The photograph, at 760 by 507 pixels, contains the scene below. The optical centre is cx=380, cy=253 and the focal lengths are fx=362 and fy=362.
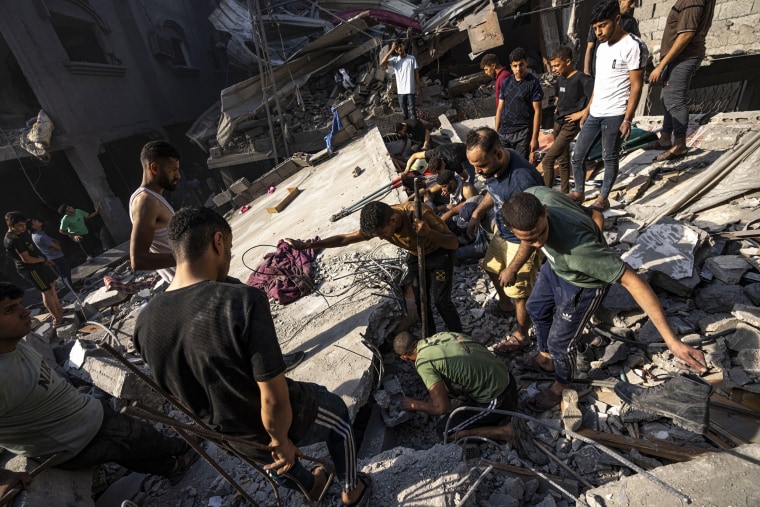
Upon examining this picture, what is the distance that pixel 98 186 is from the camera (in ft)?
35.9

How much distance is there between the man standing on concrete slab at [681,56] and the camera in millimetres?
3814

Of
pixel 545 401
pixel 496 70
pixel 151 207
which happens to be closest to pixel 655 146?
pixel 496 70

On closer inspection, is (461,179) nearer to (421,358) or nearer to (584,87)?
(584,87)

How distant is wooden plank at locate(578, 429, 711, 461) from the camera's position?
7.03ft

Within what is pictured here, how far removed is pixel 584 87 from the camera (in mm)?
4137

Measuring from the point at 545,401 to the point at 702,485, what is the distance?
3.88ft

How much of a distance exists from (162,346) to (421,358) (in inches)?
65.5

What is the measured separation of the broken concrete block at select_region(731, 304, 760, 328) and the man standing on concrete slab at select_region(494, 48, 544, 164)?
2.63 m

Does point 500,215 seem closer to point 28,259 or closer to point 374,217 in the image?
point 374,217

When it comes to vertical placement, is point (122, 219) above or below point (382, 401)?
above

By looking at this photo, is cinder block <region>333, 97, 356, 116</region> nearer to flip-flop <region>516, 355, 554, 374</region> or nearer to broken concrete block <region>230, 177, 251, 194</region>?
broken concrete block <region>230, 177, 251, 194</region>

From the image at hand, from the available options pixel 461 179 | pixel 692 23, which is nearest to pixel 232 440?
pixel 461 179

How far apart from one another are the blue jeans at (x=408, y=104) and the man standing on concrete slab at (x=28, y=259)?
7167 millimetres

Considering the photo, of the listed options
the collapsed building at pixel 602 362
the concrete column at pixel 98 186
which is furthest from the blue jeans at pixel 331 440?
the concrete column at pixel 98 186
